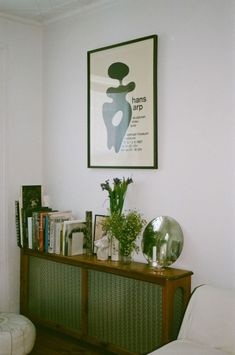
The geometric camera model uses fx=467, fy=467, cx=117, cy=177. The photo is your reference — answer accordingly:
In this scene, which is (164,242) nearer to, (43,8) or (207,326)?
(207,326)

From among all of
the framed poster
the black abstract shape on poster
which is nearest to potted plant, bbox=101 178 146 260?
the framed poster

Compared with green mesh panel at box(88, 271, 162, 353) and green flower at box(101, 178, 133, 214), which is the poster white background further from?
green mesh panel at box(88, 271, 162, 353)

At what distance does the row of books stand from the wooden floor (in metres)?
0.66

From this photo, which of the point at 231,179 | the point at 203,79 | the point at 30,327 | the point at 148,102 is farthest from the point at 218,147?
the point at 30,327

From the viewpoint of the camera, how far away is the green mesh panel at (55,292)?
3.46 metres

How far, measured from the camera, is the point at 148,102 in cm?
322

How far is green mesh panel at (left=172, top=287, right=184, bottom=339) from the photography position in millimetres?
2879

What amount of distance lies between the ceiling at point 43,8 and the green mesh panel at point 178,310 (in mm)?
2164

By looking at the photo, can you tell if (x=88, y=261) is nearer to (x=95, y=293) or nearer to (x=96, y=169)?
(x=95, y=293)

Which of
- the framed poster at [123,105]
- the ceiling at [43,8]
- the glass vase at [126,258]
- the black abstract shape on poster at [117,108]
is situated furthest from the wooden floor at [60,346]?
the ceiling at [43,8]

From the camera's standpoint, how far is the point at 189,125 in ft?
9.89

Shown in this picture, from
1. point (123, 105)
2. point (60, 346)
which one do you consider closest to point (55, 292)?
point (60, 346)

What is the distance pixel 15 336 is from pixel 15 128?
1759 millimetres

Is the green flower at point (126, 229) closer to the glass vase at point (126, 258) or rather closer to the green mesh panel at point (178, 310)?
the glass vase at point (126, 258)
